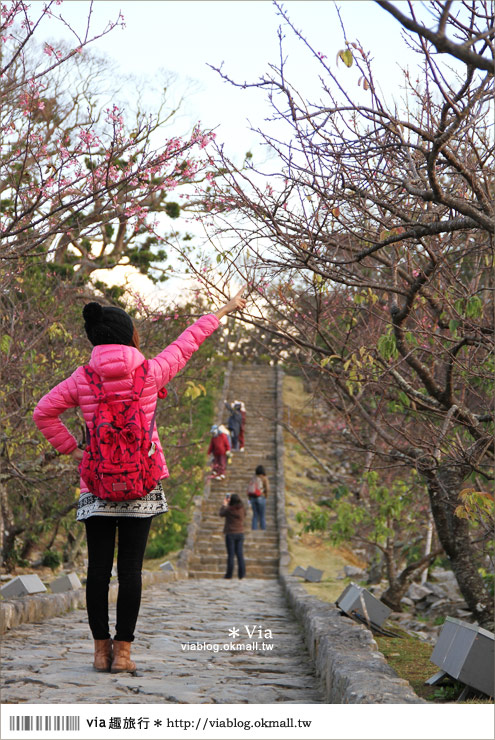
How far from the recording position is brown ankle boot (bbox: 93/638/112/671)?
12.7 ft

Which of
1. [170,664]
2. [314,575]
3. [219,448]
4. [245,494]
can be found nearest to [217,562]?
[219,448]

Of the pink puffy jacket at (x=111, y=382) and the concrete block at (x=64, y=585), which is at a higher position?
the pink puffy jacket at (x=111, y=382)

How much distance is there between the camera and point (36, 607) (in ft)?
20.2

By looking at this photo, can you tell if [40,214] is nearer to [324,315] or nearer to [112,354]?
[112,354]

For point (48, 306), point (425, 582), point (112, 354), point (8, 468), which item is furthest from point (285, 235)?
point (425, 582)

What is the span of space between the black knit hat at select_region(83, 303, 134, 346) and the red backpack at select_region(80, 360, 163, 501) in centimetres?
20

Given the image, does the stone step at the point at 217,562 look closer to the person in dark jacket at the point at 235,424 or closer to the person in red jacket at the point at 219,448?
the person in red jacket at the point at 219,448

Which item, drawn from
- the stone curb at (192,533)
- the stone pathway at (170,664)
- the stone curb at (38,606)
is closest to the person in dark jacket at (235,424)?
the stone curb at (192,533)

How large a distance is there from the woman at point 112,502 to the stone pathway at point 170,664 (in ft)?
0.83

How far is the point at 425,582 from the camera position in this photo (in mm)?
12969

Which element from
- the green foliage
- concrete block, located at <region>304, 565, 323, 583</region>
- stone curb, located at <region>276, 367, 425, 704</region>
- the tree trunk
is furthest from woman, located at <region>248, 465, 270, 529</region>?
the tree trunk

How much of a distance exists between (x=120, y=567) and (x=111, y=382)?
92 cm

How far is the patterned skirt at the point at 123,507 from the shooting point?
146 inches

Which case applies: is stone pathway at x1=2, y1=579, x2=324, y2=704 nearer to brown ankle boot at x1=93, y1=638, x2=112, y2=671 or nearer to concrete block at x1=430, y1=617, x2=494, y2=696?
brown ankle boot at x1=93, y1=638, x2=112, y2=671
